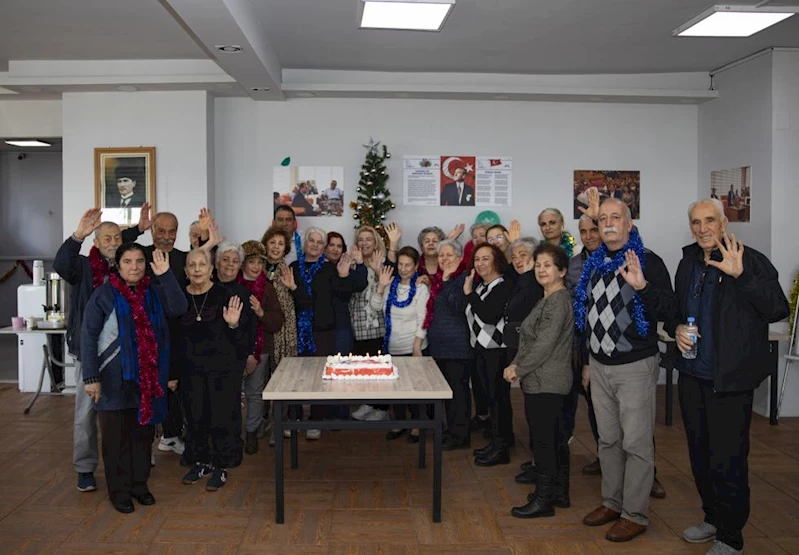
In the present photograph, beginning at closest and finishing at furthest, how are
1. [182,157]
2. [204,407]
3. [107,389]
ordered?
[107,389]
[204,407]
[182,157]

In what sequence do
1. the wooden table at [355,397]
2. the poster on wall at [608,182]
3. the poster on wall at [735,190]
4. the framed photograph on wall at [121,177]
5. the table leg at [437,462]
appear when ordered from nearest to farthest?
the wooden table at [355,397] < the table leg at [437,462] < the poster on wall at [735,190] < the framed photograph on wall at [121,177] < the poster on wall at [608,182]

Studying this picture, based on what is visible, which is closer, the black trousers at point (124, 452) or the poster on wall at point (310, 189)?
the black trousers at point (124, 452)

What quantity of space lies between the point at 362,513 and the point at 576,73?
5.30 meters

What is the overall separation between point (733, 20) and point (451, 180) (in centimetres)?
329

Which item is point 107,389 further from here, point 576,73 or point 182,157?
point 576,73

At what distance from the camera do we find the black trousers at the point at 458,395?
16.9ft

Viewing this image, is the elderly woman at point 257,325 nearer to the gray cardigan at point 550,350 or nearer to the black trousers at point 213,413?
the black trousers at point 213,413

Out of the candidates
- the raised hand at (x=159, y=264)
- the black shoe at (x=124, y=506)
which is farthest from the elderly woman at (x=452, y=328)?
the black shoe at (x=124, y=506)

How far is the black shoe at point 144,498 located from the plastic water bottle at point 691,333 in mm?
3124

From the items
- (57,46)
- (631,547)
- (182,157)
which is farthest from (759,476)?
(57,46)

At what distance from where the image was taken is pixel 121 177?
731 centimetres

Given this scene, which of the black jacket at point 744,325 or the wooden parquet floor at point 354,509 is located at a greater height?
the black jacket at point 744,325

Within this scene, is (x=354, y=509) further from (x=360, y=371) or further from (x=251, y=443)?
(x=251, y=443)

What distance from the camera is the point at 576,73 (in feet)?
24.4
